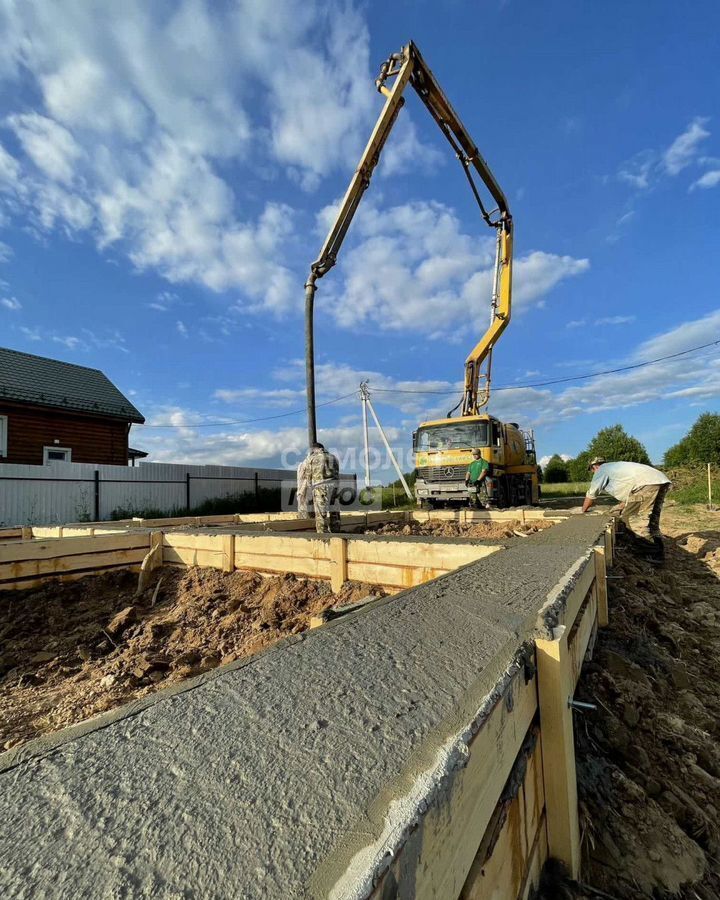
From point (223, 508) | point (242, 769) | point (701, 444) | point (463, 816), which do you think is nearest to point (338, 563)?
point (242, 769)

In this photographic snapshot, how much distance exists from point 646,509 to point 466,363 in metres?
7.84

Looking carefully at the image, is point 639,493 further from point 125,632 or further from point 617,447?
point 617,447

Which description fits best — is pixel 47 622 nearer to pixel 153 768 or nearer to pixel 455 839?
pixel 153 768

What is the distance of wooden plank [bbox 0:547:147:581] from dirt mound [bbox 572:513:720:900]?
14.6 feet

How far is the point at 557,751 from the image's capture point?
5.32ft

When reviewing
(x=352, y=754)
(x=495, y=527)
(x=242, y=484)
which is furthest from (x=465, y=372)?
(x=352, y=754)

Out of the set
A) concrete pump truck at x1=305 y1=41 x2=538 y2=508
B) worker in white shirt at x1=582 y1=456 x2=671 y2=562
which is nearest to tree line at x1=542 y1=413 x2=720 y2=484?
concrete pump truck at x1=305 y1=41 x2=538 y2=508

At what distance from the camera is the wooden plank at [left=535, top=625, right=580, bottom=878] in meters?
1.60

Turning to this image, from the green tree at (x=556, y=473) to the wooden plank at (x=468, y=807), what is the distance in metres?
44.0

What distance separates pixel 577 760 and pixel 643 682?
1100 millimetres

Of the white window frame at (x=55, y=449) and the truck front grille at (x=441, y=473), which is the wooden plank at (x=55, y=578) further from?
the white window frame at (x=55, y=449)

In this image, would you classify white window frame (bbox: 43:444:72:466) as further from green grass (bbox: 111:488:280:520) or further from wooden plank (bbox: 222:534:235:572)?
wooden plank (bbox: 222:534:235:572)

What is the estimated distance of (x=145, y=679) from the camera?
2.88 meters

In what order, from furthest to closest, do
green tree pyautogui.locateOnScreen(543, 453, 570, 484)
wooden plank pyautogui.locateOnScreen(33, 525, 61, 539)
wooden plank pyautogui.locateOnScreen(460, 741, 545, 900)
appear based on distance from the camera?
green tree pyautogui.locateOnScreen(543, 453, 570, 484)
wooden plank pyautogui.locateOnScreen(33, 525, 61, 539)
wooden plank pyautogui.locateOnScreen(460, 741, 545, 900)
